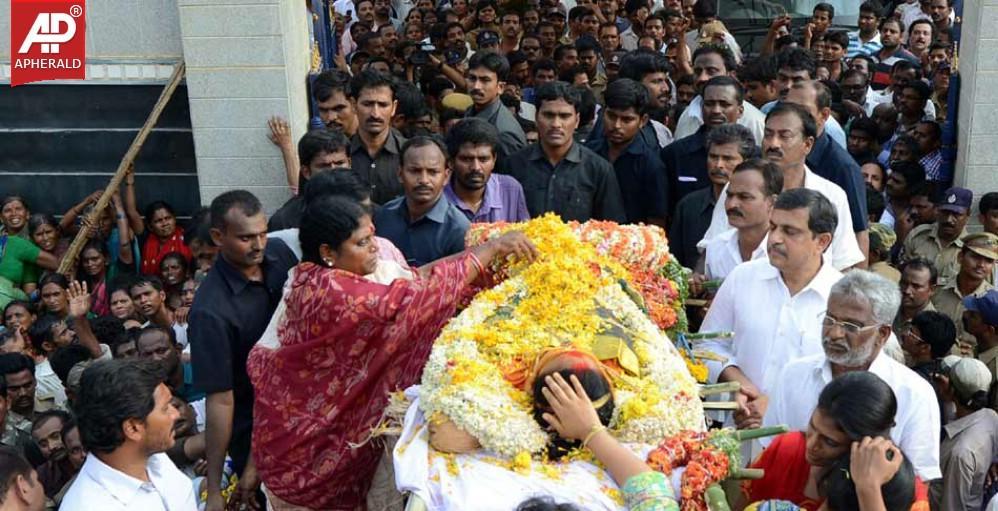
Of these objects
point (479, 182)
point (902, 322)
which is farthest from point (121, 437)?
point (902, 322)

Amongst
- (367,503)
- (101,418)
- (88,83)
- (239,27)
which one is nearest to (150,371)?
(101,418)

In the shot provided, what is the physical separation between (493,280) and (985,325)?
3462mm

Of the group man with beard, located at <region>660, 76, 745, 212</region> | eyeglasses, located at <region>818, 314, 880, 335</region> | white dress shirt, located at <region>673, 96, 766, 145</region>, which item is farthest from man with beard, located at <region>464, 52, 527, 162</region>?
eyeglasses, located at <region>818, 314, 880, 335</region>

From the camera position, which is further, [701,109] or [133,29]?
[133,29]

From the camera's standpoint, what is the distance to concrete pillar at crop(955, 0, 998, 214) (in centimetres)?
877

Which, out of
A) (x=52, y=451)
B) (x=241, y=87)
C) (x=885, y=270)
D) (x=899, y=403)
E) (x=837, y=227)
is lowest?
(x=52, y=451)

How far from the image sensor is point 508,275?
495cm

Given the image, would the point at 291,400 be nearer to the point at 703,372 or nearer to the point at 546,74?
the point at 703,372

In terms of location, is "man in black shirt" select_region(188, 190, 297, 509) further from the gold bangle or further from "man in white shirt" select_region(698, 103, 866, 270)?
"man in white shirt" select_region(698, 103, 866, 270)

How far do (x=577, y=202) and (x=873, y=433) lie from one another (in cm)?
360

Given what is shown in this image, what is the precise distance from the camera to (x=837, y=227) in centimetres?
607

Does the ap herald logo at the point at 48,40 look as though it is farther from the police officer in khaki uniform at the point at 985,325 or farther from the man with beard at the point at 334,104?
the police officer in khaki uniform at the point at 985,325

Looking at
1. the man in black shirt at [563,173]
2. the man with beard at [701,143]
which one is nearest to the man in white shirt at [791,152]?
the man in black shirt at [563,173]

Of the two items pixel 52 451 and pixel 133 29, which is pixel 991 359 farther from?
pixel 133 29
